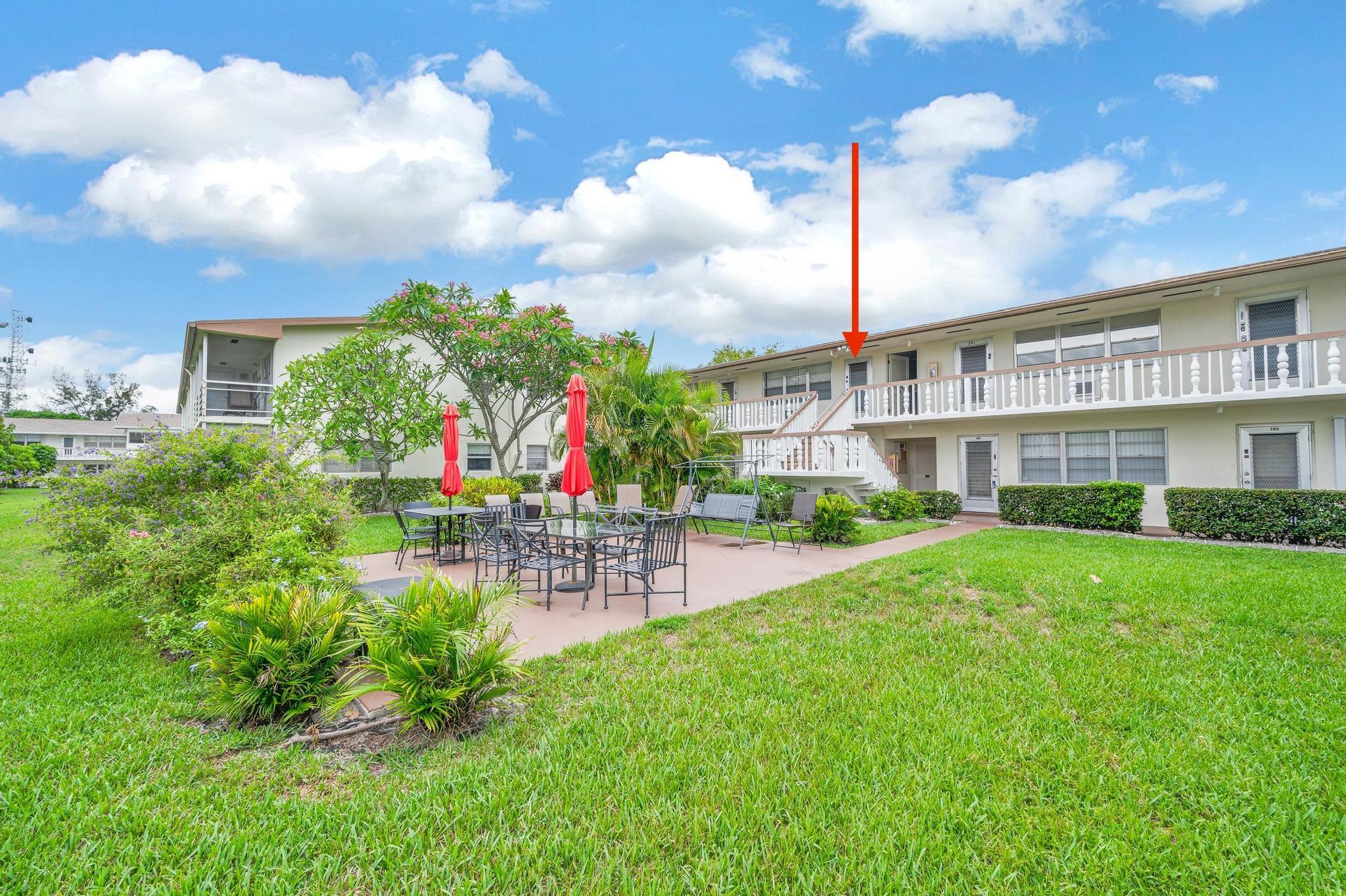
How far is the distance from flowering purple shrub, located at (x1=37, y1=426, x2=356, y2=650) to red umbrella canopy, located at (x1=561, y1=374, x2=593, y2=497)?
7.41 ft

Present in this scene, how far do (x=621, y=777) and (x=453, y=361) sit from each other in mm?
16911

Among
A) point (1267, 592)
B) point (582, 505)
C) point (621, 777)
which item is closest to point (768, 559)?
point (582, 505)

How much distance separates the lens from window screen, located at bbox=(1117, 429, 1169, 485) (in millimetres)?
13391

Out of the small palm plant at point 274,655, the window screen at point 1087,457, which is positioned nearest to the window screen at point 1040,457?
the window screen at point 1087,457

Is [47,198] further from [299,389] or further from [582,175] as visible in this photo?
[582,175]

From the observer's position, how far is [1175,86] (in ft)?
38.9

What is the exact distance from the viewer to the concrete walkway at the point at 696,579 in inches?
224

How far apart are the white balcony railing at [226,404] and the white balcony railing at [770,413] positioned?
48.1 ft

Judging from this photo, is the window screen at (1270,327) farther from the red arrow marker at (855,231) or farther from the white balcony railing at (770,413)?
the white balcony railing at (770,413)

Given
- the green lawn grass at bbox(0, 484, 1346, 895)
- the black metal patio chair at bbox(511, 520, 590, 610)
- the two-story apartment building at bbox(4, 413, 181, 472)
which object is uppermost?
the two-story apartment building at bbox(4, 413, 181, 472)

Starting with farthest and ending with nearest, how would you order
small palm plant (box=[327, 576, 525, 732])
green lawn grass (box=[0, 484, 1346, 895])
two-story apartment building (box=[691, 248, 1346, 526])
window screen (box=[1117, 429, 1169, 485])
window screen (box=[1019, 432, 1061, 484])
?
window screen (box=[1019, 432, 1061, 484])
window screen (box=[1117, 429, 1169, 485])
two-story apartment building (box=[691, 248, 1346, 526])
small palm plant (box=[327, 576, 525, 732])
green lawn grass (box=[0, 484, 1346, 895])

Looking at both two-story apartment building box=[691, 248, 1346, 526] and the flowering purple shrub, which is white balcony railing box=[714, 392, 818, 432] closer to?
two-story apartment building box=[691, 248, 1346, 526]

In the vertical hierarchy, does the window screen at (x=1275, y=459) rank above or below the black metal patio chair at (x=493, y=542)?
above

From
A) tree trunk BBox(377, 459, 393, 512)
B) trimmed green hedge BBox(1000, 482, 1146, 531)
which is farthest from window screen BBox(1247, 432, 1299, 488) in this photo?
tree trunk BBox(377, 459, 393, 512)
